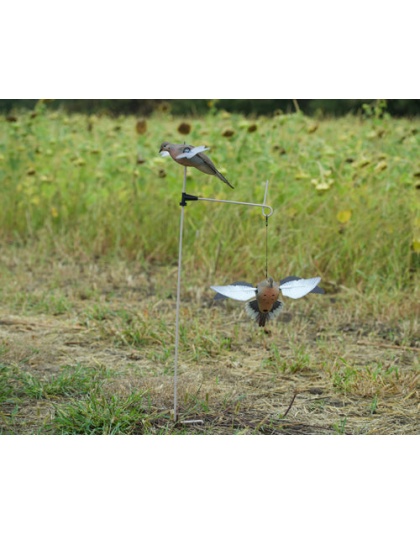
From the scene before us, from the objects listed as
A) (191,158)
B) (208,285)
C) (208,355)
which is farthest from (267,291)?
(208,285)

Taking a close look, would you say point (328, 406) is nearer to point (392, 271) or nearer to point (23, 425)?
point (23, 425)

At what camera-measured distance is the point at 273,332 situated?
336 centimetres

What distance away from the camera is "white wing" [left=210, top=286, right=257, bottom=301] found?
2219mm

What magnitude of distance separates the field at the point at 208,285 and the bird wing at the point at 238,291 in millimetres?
446

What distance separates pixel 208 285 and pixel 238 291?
1702mm

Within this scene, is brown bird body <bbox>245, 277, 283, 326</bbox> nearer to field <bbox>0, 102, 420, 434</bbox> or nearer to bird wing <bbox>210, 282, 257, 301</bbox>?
bird wing <bbox>210, 282, 257, 301</bbox>

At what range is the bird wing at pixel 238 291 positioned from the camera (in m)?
2.22

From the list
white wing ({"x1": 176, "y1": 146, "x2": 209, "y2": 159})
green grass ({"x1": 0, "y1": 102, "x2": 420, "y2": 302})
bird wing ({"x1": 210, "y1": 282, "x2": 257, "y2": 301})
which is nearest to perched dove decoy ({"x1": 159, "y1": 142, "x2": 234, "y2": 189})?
white wing ({"x1": 176, "y1": 146, "x2": 209, "y2": 159})

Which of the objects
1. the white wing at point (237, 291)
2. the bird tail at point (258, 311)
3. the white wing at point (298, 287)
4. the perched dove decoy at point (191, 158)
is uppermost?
the perched dove decoy at point (191, 158)

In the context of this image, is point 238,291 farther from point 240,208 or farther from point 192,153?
point 240,208

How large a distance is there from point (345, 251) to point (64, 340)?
162cm

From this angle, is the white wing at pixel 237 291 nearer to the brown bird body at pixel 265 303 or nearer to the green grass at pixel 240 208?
the brown bird body at pixel 265 303

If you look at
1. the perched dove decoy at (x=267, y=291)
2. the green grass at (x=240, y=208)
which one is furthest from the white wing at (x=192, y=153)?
the green grass at (x=240, y=208)

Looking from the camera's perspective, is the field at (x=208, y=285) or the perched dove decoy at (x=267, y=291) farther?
the field at (x=208, y=285)
